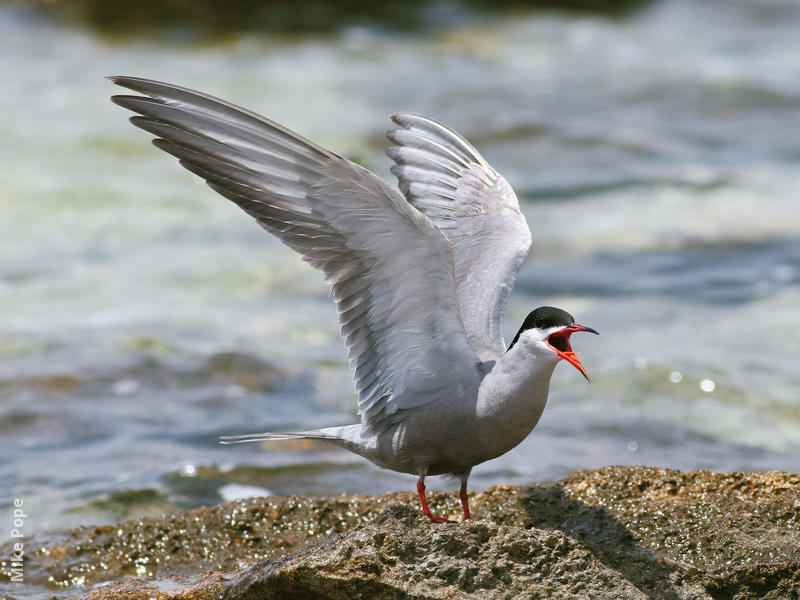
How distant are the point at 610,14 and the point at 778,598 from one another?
17.5 metres

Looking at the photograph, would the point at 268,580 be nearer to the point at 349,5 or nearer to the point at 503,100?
the point at 503,100

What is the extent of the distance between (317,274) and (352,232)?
20.5ft

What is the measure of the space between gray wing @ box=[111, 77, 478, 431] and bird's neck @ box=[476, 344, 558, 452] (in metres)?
0.17

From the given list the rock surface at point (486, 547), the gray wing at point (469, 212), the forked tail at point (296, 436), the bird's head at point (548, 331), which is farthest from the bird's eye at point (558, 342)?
the forked tail at point (296, 436)

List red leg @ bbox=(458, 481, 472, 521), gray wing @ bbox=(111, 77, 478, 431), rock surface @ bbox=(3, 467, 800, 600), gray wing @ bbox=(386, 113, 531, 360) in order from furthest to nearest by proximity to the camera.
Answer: gray wing @ bbox=(386, 113, 531, 360) → red leg @ bbox=(458, 481, 472, 521) → gray wing @ bbox=(111, 77, 478, 431) → rock surface @ bbox=(3, 467, 800, 600)

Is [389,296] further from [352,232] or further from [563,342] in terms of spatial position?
[563,342]

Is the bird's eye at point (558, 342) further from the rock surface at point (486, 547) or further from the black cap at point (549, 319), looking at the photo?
the rock surface at point (486, 547)

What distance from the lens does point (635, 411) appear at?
25.4ft

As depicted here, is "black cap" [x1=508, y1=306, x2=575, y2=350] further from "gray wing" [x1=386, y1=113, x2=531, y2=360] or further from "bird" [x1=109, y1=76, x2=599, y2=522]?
"gray wing" [x1=386, y1=113, x2=531, y2=360]

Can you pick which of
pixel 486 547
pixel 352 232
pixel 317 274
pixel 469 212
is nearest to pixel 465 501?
pixel 486 547

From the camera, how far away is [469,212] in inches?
221

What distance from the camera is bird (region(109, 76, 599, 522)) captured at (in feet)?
13.9

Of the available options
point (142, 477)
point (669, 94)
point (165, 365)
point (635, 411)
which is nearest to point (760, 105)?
point (669, 94)

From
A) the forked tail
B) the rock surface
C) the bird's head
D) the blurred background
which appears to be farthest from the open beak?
the blurred background
